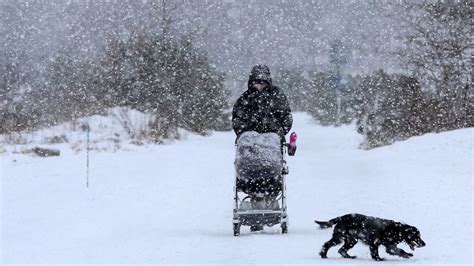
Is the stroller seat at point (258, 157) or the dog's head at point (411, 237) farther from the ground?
the stroller seat at point (258, 157)

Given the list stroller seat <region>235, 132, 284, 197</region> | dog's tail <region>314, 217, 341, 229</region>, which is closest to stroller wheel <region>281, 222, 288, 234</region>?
stroller seat <region>235, 132, 284, 197</region>

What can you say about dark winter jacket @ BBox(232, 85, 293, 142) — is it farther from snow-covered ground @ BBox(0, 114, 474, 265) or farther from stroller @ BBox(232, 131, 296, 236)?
snow-covered ground @ BBox(0, 114, 474, 265)

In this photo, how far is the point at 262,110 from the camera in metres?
8.34

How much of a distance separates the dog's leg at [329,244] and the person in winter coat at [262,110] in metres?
2.23

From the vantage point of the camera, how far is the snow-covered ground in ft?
22.2

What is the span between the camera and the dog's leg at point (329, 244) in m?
6.29

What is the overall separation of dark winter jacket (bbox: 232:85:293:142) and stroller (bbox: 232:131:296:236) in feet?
1.04

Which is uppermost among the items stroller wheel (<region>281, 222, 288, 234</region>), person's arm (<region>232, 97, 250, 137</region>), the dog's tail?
person's arm (<region>232, 97, 250, 137</region>)

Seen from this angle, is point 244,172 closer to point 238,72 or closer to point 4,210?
point 4,210

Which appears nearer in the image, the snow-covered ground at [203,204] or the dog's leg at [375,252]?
the dog's leg at [375,252]

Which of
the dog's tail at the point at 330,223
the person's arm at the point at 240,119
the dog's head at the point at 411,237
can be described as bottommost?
the dog's head at the point at 411,237

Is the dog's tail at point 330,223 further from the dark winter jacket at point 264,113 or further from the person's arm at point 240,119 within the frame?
the person's arm at point 240,119

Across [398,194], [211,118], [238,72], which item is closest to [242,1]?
[238,72]

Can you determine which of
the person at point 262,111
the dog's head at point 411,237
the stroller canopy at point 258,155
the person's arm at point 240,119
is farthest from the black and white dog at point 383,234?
the person's arm at point 240,119
